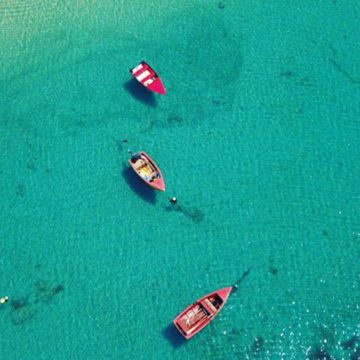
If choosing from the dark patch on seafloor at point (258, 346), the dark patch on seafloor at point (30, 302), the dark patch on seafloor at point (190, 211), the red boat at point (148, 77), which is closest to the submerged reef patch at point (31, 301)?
the dark patch on seafloor at point (30, 302)

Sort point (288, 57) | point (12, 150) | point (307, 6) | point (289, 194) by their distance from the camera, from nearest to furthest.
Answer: point (289, 194) → point (12, 150) → point (288, 57) → point (307, 6)

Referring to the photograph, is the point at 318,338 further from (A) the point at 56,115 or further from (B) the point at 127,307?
(A) the point at 56,115

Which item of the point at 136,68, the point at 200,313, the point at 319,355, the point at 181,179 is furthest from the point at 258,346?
the point at 136,68

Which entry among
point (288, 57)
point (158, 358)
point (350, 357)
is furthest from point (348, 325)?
point (288, 57)

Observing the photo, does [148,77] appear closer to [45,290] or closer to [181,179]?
[181,179]

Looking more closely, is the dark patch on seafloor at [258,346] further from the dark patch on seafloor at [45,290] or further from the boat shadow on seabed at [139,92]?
the boat shadow on seabed at [139,92]

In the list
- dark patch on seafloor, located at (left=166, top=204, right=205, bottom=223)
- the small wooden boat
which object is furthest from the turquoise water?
the small wooden boat

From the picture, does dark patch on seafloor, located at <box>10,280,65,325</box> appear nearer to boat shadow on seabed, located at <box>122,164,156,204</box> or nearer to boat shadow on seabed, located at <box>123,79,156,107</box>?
boat shadow on seabed, located at <box>122,164,156,204</box>
